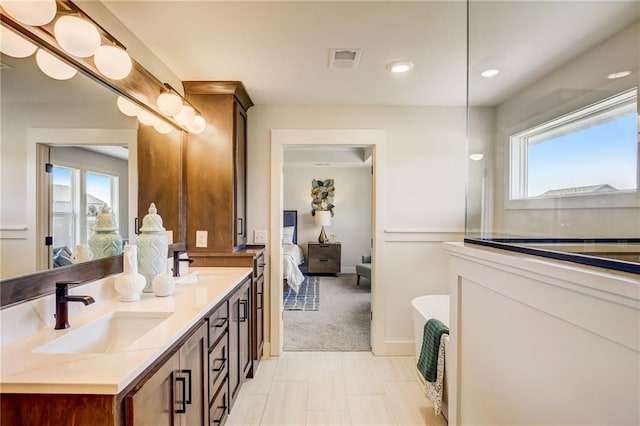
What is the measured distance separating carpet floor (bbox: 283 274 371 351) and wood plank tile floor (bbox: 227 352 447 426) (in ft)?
0.63

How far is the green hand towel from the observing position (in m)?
1.86

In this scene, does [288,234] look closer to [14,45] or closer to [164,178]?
[164,178]

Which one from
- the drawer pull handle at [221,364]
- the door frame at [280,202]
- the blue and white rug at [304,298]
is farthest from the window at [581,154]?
the blue and white rug at [304,298]

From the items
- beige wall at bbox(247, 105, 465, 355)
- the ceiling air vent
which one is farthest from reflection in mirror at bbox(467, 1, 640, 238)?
beige wall at bbox(247, 105, 465, 355)

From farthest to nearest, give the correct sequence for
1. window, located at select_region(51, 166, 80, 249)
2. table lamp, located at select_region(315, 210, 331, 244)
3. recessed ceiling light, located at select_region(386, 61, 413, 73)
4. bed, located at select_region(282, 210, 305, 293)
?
table lamp, located at select_region(315, 210, 331, 244) → bed, located at select_region(282, 210, 305, 293) → recessed ceiling light, located at select_region(386, 61, 413, 73) → window, located at select_region(51, 166, 80, 249)

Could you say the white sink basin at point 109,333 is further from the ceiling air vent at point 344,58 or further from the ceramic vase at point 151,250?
the ceiling air vent at point 344,58

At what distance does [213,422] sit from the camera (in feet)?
4.88

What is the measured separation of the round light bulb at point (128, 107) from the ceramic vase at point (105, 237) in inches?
21.2

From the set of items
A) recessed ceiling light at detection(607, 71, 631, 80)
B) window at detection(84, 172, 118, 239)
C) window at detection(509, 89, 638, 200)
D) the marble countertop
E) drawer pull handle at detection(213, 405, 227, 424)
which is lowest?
drawer pull handle at detection(213, 405, 227, 424)

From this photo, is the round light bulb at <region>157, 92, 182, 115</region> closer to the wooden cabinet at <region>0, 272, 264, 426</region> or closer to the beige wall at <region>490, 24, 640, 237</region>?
the wooden cabinet at <region>0, 272, 264, 426</region>

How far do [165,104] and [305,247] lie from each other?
502 centimetres

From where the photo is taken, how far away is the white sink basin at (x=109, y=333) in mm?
1059

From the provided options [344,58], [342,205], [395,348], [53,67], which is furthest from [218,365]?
[342,205]

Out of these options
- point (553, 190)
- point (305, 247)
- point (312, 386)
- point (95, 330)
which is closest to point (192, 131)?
point (95, 330)
